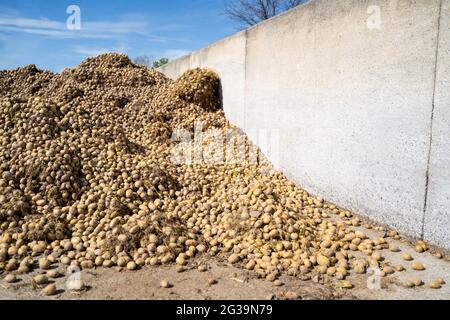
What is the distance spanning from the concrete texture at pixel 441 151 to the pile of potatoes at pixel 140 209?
10.8 inches

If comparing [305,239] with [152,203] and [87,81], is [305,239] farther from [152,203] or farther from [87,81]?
[87,81]

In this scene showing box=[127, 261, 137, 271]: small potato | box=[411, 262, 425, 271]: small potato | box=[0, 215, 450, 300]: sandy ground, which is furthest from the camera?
box=[127, 261, 137, 271]: small potato

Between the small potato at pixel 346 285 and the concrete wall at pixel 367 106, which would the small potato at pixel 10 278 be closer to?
the small potato at pixel 346 285

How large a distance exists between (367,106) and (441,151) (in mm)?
929

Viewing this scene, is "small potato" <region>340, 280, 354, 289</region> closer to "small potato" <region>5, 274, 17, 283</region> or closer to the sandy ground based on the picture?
the sandy ground

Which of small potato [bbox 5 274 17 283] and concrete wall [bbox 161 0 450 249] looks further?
concrete wall [bbox 161 0 450 249]

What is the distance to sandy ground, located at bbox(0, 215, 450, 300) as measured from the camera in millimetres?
2672

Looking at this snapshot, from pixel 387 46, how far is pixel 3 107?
5.00 m

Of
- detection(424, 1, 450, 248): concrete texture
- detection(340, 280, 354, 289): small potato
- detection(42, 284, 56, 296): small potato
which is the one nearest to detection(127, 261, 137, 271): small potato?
detection(42, 284, 56, 296): small potato

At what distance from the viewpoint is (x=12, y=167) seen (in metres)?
4.27

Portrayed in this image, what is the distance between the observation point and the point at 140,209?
159 inches

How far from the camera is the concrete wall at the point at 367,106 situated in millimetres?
3141

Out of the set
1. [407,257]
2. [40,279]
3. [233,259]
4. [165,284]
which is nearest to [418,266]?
[407,257]

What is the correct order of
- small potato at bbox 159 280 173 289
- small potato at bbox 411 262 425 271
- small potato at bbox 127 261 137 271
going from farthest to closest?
small potato at bbox 127 261 137 271 < small potato at bbox 411 262 425 271 < small potato at bbox 159 280 173 289
